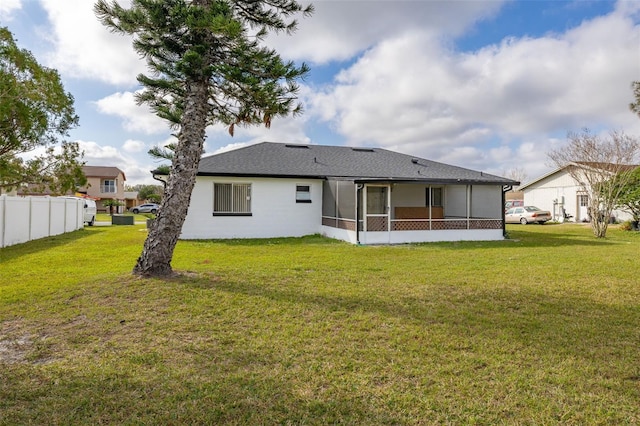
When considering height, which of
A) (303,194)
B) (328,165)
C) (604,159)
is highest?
(604,159)

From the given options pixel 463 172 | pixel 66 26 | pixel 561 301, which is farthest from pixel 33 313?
pixel 463 172

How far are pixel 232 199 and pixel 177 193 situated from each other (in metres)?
8.87

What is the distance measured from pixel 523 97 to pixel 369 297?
13876mm

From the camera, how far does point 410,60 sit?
1273 centimetres

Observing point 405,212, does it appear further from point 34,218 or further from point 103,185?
point 103,185

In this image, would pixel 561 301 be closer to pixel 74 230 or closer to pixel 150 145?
pixel 150 145

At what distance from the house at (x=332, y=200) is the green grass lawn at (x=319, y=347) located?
659 centimetres

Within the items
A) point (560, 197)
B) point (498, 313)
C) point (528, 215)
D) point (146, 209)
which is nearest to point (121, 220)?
point (146, 209)

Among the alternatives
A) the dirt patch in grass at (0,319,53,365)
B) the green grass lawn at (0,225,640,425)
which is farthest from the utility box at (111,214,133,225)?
the dirt patch in grass at (0,319,53,365)

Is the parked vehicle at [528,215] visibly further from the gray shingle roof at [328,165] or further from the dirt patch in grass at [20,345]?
the dirt patch in grass at [20,345]

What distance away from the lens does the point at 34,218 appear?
14.8 meters

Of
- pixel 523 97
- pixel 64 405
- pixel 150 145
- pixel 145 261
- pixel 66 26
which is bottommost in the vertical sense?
pixel 64 405

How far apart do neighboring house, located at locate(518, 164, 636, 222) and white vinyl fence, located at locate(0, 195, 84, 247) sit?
3245cm

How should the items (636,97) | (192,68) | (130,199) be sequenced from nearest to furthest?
(192,68)
(636,97)
(130,199)
